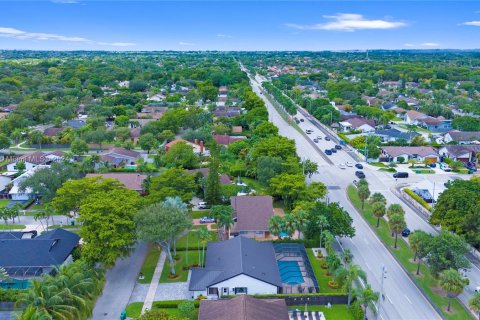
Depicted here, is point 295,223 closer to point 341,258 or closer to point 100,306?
point 341,258

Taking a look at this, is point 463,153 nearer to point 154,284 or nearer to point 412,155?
point 412,155

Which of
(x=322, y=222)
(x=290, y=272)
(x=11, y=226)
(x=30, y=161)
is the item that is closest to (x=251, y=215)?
(x=322, y=222)

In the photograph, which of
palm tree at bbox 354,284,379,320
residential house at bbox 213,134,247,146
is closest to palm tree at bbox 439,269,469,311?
palm tree at bbox 354,284,379,320

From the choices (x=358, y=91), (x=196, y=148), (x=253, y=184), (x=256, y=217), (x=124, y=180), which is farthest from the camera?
(x=358, y=91)

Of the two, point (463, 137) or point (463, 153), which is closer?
point (463, 153)

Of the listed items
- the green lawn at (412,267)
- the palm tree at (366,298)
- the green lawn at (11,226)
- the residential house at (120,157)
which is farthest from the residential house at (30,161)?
the palm tree at (366,298)

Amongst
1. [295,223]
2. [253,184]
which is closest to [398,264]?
[295,223]
